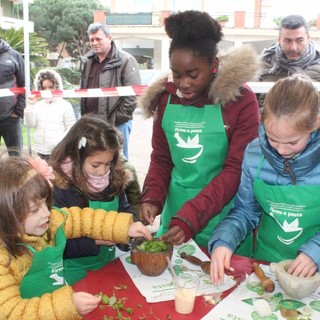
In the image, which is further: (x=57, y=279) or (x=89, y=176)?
(x=89, y=176)

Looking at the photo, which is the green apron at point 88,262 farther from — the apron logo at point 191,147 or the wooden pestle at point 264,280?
the wooden pestle at point 264,280

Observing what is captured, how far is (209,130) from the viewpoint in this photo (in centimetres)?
205

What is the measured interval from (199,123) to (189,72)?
0.86 ft

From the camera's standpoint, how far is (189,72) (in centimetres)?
192

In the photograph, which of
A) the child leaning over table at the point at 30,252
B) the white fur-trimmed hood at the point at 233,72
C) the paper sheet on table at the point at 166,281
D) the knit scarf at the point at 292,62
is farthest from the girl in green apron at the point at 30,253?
the knit scarf at the point at 292,62

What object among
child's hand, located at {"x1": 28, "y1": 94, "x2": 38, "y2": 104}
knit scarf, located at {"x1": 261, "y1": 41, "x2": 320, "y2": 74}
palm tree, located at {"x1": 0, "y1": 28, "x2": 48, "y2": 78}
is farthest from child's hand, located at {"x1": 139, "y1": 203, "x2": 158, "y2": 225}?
palm tree, located at {"x1": 0, "y1": 28, "x2": 48, "y2": 78}

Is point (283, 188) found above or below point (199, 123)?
below

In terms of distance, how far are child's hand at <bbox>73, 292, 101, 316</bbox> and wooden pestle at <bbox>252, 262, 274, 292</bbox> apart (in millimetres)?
597

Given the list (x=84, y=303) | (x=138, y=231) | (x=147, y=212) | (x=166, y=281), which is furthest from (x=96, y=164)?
(x=84, y=303)

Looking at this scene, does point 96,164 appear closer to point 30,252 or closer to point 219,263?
point 30,252

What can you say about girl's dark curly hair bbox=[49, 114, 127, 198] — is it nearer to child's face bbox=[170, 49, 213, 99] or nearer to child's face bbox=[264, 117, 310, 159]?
child's face bbox=[170, 49, 213, 99]

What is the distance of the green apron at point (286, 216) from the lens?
1.63 metres

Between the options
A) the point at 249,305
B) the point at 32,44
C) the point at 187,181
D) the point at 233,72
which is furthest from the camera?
the point at 32,44

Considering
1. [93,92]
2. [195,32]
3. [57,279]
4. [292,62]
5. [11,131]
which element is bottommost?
[11,131]
